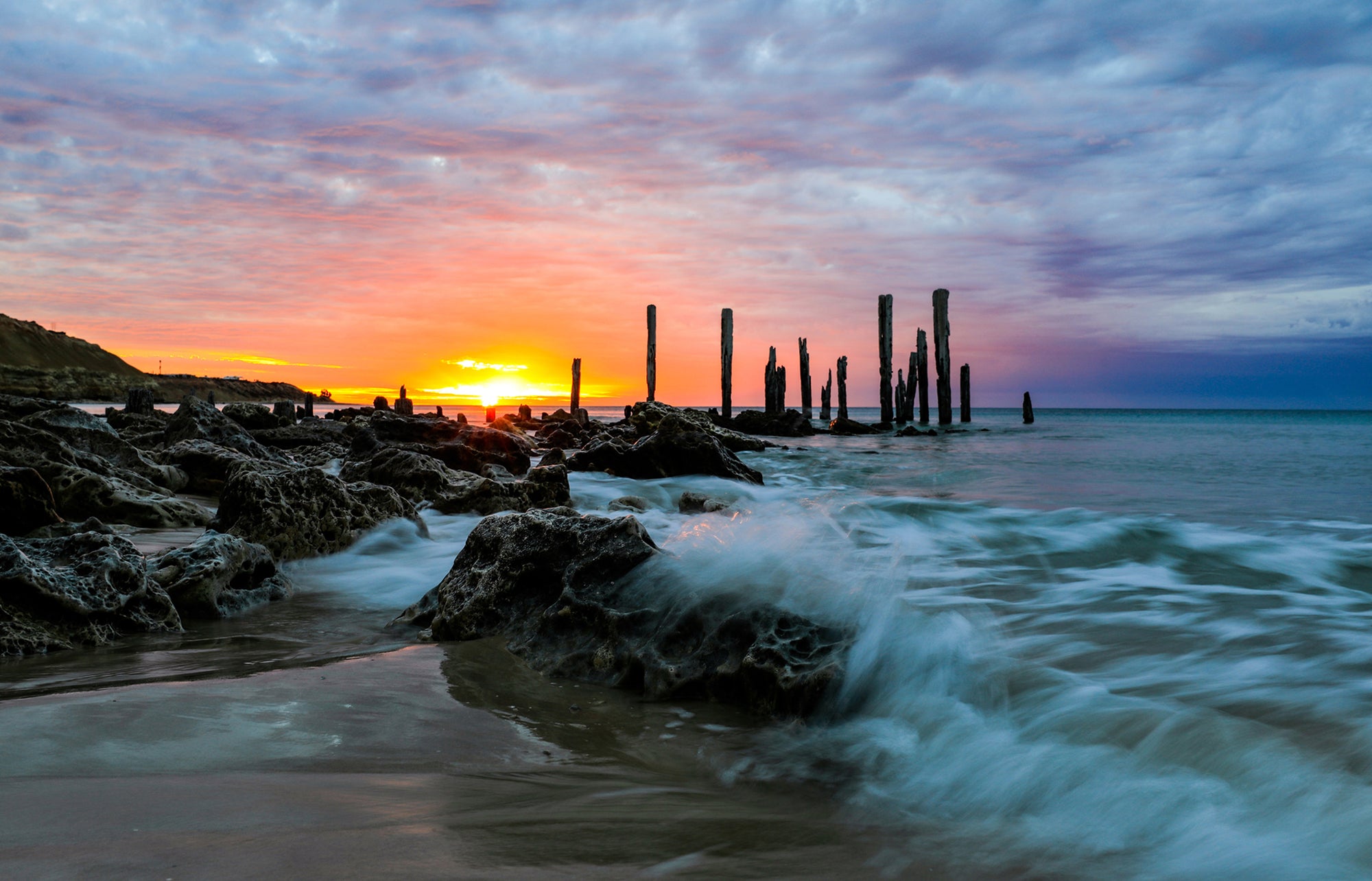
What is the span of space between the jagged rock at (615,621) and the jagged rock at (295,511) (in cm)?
154

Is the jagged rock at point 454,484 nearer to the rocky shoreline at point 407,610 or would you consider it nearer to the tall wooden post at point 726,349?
the rocky shoreline at point 407,610

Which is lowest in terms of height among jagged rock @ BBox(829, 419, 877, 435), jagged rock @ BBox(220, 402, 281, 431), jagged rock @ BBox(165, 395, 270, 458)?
jagged rock @ BBox(829, 419, 877, 435)

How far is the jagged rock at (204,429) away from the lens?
10.2 meters

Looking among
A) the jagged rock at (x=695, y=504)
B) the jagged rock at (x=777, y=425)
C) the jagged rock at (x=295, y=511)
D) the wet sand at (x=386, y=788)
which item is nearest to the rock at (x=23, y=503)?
the jagged rock at (x=295, y=511)

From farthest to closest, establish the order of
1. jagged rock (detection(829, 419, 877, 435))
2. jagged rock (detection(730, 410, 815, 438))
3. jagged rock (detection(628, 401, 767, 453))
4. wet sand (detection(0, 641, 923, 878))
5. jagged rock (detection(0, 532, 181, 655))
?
1. jagged rock (detection(829, 419, 877, 435))
2. jagged rock (detection(730, 410, 815, 438))
3. jagged rock (detection(628, 401, 767, 453))
4. jagged rock (detection(0, 532, 181, 655))
5. wet sand (detection(0, 641, 923, 878))

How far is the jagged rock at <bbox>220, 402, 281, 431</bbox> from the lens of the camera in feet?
53.1

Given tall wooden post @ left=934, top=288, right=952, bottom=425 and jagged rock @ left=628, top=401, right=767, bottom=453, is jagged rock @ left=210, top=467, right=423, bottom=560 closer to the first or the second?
jagged rock @ left=628, top=401, right=767, bottom=453

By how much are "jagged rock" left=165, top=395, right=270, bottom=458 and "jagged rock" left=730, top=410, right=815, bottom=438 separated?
17.3m

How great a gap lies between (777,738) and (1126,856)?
3.07 ft

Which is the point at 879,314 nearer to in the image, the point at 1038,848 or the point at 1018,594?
the point at 1018,594

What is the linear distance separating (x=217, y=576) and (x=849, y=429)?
24862 millimetres

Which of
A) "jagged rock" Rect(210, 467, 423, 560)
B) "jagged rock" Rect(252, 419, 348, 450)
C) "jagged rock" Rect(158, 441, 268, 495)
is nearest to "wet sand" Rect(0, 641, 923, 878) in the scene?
"jagged rock" Rect(210, 467, 423, 560)

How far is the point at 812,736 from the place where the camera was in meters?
2.35

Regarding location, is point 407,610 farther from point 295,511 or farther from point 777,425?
point 777,425
